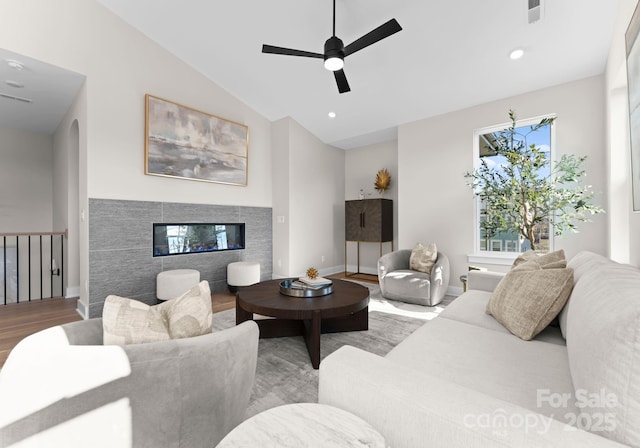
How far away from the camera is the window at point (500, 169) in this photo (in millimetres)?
3479

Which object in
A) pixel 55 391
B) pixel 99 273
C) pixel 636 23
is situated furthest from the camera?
pixel 99 273

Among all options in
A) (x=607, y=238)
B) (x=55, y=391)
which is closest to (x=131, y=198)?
(x=55, y=391)

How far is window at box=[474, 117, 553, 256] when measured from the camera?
11.4 ft

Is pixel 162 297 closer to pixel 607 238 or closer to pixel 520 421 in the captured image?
pixel 520 421

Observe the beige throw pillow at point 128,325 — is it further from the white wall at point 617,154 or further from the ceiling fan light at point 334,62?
the white wall at point 617,154

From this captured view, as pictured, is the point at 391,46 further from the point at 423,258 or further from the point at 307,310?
the point at 307,310

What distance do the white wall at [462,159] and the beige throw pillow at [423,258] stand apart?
1.39 feet

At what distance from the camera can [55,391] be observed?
824 millimetres

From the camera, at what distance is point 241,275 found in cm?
409

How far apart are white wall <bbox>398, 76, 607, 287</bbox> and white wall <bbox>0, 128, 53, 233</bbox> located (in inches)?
253

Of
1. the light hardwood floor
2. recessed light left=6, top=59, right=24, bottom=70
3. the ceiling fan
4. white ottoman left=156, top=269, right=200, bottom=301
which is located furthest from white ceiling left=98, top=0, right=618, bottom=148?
the light hardwood floor

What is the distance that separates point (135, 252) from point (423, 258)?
3738 mm

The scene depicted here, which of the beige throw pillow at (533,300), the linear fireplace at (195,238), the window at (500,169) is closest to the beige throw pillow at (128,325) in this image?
the beige throw pillow at (533,300)

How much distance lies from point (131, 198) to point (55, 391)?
319 cm
